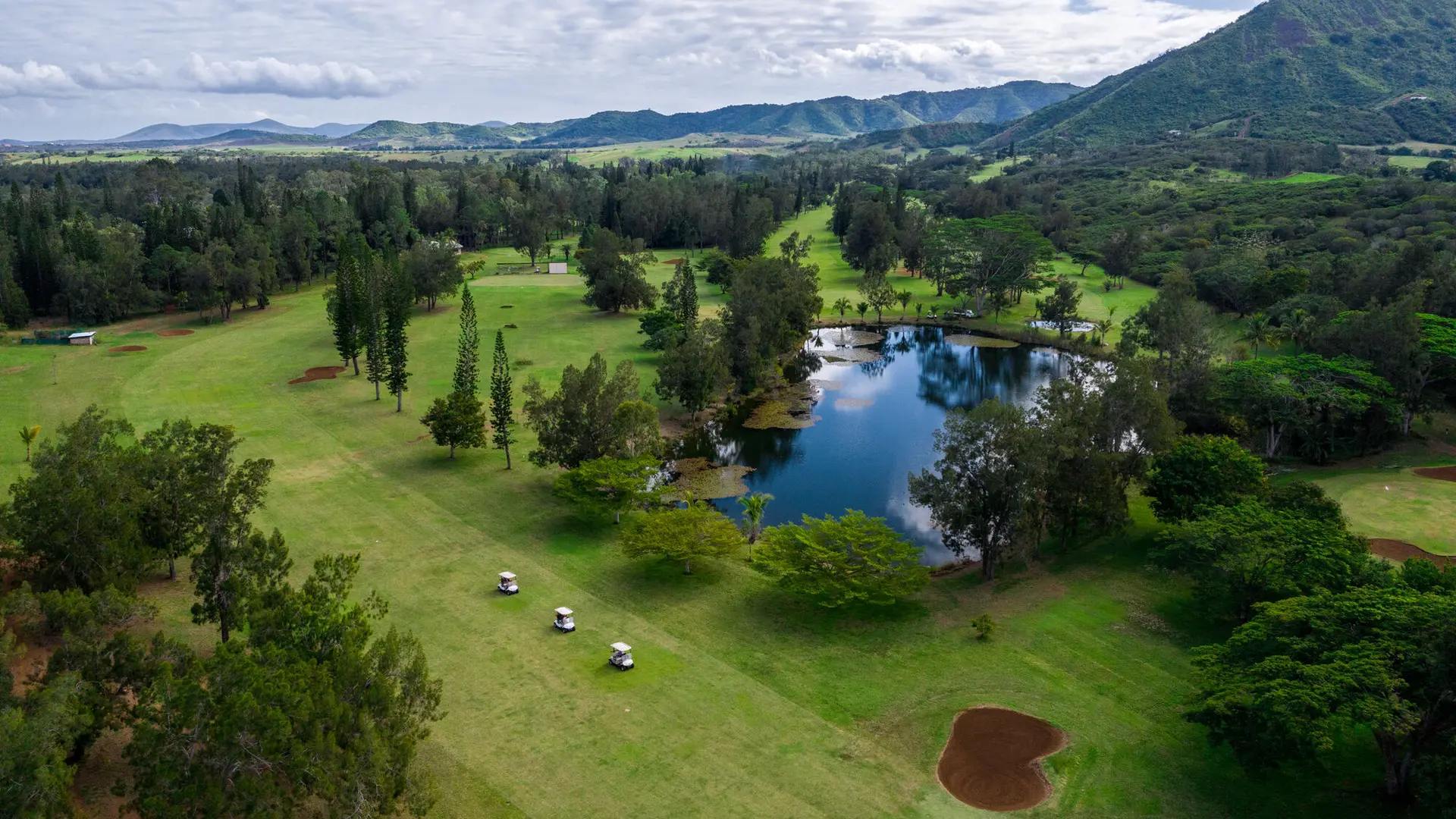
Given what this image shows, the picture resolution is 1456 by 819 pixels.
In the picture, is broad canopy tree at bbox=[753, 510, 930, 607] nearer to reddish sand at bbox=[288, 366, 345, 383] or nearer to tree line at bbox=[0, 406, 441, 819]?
tree line at bbox=[0, 406, 441, 819]

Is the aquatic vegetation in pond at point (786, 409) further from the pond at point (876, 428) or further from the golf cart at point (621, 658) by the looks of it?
the golf cart at point (621, 658)

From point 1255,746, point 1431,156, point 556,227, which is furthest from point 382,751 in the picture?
point 1431,156

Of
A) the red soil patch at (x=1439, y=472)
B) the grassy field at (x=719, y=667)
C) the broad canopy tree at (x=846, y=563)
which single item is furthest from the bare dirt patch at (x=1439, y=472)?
the broad canopy tree at (x=846, y=563)

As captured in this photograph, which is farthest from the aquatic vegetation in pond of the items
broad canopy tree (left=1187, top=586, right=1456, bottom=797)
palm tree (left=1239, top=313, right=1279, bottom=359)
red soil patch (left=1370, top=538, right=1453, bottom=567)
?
broad canopy tree (left=1187, top=586, right=1456, bottom=797)

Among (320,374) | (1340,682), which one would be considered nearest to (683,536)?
(1340,682)

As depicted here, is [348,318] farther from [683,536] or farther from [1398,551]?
[1398,551]

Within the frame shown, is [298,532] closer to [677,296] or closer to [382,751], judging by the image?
[382,751]
